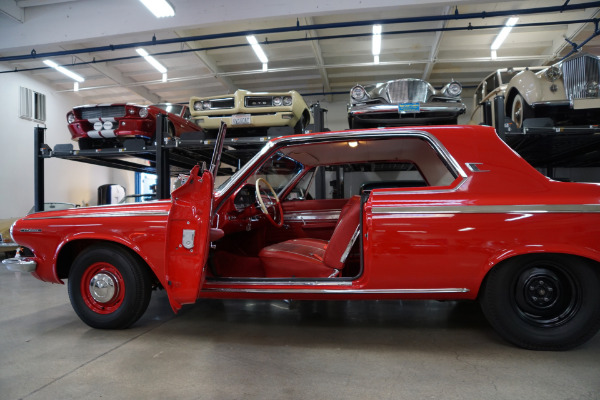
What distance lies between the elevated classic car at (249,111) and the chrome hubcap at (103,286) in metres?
3.23

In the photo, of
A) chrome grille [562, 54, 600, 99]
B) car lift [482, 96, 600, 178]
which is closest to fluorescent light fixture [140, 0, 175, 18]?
car lift [482, 96, 600, 178]

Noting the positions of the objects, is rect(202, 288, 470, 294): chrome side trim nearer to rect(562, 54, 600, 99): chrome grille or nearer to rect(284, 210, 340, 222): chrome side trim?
rect(284, 210, 340, 222): chrome side trim

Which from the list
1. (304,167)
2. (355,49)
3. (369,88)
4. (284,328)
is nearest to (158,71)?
(355,49)

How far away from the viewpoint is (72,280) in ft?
9.15

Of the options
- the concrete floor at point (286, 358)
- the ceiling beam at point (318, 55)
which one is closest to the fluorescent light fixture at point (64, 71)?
the ceiling beam at point (318, 55)

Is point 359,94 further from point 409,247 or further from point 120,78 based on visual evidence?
point 120,78

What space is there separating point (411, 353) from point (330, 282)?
671mm

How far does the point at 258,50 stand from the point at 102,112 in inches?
199

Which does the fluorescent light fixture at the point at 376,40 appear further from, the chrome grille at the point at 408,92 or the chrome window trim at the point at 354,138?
the chrome window trim at the point at 354,138

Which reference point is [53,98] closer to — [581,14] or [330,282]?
[330,282]

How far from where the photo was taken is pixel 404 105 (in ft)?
16.2

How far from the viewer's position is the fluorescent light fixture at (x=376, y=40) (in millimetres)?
8234

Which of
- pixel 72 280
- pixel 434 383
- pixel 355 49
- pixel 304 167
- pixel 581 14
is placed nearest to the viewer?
pixel 434 383

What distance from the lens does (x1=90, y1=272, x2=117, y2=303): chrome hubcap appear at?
107 inches
